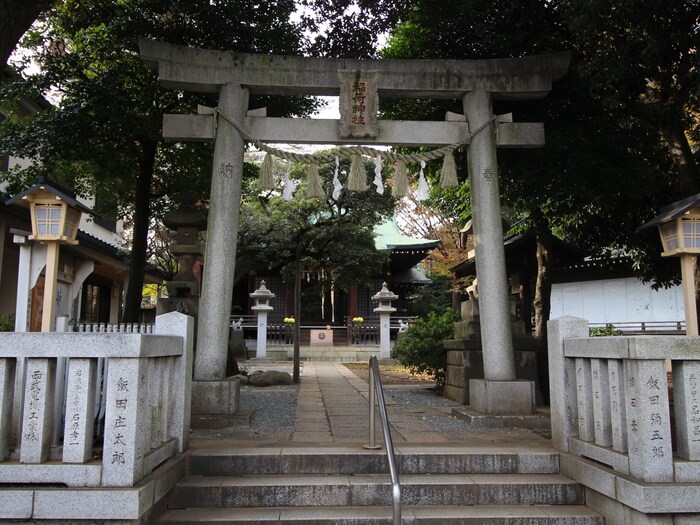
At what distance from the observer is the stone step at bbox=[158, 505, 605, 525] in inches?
165

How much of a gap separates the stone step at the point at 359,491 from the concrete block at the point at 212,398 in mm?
1807

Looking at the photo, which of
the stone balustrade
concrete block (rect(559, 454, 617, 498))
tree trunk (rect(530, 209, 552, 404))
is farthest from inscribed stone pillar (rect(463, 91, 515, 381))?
tree trunk (rect(530, 209, 552, 404))

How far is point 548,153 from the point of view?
812 cm

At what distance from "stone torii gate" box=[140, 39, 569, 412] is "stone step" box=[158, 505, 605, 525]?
8.17 feet

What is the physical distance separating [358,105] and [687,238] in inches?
167

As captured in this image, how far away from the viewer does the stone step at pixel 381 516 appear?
4.20 meters

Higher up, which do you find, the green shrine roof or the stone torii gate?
the green shrine roof

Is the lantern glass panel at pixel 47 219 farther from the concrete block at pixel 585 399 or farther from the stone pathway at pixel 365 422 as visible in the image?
the concrete block at pixel 585 399

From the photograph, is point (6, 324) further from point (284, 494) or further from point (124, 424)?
point (284, 494)

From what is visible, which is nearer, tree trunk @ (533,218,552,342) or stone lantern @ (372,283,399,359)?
tree trunk @ (533,218,552,342)

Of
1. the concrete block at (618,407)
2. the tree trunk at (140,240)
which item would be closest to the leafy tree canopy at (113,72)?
the tree trunk at (140,240)

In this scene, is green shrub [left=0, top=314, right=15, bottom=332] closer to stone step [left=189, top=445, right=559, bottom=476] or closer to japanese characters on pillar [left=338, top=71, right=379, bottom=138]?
stone step [left=189, top=445, right=559, bottom=476]

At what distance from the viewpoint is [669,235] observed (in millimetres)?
5715

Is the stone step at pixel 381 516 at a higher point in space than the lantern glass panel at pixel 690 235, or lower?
lower
